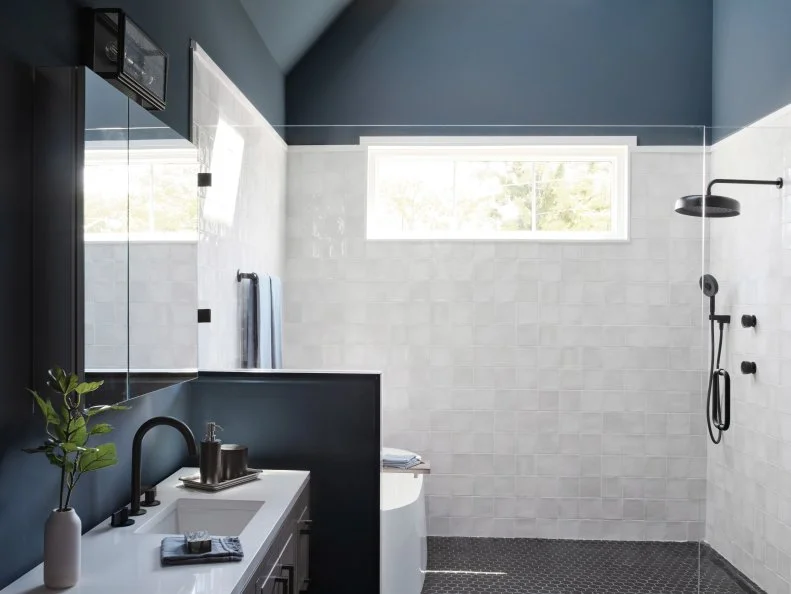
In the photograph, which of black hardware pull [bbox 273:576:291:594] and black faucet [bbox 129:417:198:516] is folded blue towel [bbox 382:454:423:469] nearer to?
black hardware pull [bbox 273:576:291:594]

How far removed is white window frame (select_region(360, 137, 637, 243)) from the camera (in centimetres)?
294

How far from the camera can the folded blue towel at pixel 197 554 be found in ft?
5.14

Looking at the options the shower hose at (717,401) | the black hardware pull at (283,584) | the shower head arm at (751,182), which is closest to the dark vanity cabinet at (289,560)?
the black hardware pull at (283,584)

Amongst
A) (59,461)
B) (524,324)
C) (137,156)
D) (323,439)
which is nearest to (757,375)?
(524,324)

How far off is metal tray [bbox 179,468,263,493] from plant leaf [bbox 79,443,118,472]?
68cm

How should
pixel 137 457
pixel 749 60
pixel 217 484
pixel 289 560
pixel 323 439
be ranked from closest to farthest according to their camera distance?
pixel 137 457 → pixel 289 560 → pixel 217 484 → pixel 323 439 → pixel 749 60

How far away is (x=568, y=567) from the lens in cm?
310

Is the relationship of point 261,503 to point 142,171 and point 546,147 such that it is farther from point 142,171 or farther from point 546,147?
point 546,147

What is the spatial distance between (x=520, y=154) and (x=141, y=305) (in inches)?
71.9

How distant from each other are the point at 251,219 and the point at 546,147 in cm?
128

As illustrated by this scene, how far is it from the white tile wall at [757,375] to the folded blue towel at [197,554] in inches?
78.9

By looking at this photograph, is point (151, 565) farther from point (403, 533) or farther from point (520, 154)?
point (520, 154)

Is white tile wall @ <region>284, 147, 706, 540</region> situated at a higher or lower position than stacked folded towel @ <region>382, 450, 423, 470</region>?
higher

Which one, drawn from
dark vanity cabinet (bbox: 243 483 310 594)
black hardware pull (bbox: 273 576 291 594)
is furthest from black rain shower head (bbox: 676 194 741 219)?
black hardware pull (bbox: 273 576 291 594)
